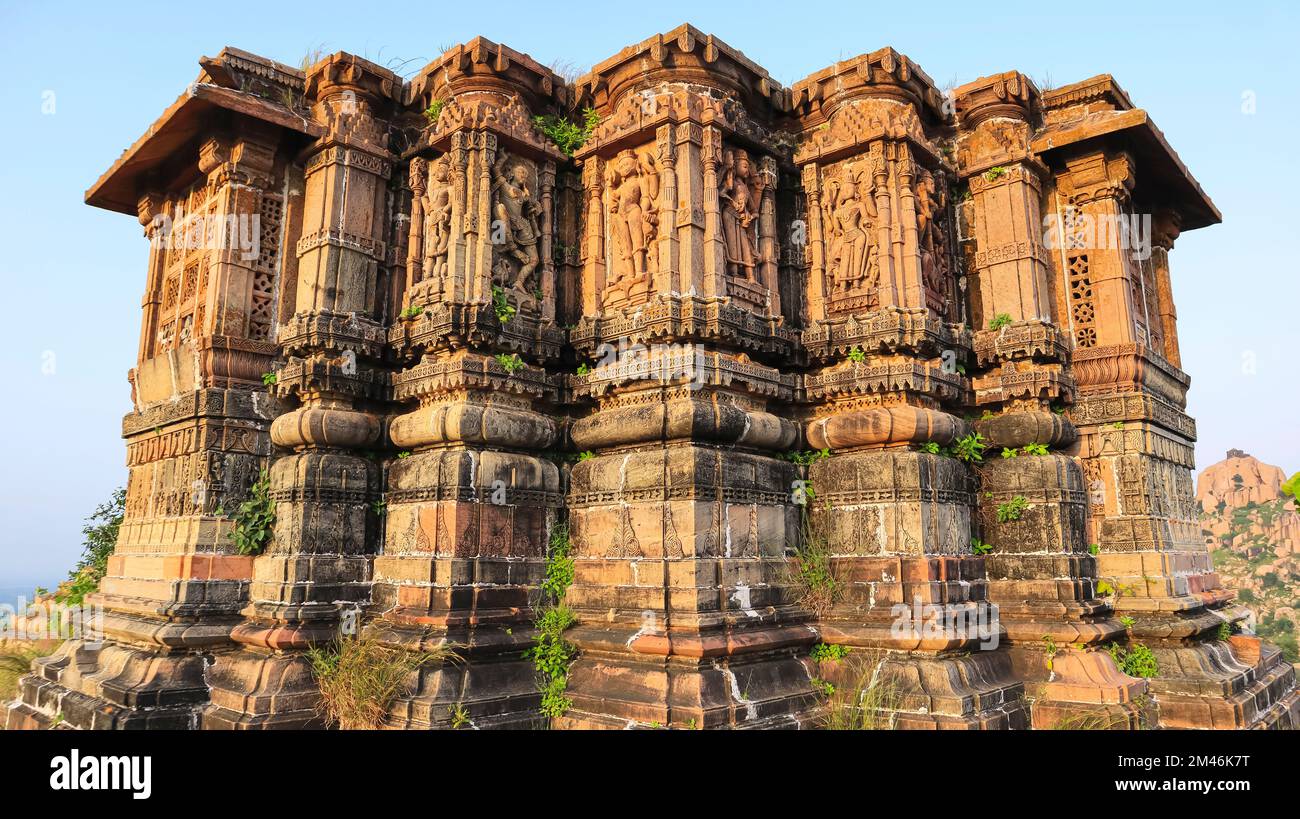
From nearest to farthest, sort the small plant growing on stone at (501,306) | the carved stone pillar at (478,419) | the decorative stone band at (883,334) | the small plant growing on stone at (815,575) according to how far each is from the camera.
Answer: the carved stone pillar at (478,419) < the small plant growing on stone at (815,575) < the small plant growing on stone at (501,306) < the decorative stone band at (883,334)

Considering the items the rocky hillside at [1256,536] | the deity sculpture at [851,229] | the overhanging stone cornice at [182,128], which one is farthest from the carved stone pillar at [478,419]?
the rocky hillside at [1256,536]

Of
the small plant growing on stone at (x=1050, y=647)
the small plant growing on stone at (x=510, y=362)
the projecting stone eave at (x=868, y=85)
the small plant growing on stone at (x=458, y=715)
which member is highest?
the projecting stone eave at (x=868, y=85)

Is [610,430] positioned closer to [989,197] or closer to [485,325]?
[485,325]

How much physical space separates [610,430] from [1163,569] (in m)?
6.02

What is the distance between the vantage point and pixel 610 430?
8164 millimetres

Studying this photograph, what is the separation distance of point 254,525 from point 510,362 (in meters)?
3.08

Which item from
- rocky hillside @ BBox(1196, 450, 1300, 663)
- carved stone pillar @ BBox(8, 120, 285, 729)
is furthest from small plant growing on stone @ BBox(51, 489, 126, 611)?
rocky hillside @ BBox(1196, 450, 1300, 663)

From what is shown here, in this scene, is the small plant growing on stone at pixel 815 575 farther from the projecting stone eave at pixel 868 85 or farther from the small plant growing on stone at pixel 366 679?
the projecting stone eave at pixel 868 85

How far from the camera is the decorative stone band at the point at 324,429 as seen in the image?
27.4ft

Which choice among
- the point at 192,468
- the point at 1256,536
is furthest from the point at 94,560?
the point at 1256,536

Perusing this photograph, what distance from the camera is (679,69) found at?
8945mm

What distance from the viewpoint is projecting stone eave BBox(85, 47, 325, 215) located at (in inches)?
349

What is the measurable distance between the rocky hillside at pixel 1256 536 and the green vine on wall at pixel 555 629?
2768 centimetres

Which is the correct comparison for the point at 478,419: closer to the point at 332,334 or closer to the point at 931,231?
the point at 332,334
